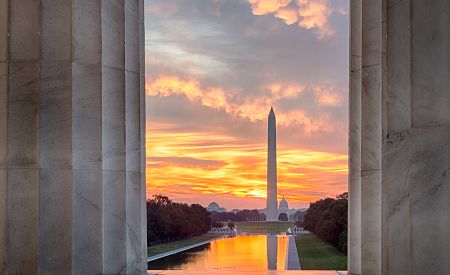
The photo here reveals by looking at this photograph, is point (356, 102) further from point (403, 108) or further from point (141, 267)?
point (141, 267)

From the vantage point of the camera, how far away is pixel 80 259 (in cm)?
2575

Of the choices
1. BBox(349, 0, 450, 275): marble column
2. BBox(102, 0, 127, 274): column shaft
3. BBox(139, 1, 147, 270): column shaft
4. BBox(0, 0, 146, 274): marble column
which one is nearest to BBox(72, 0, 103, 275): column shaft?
BBox(0, 0, 146, 274): marble column

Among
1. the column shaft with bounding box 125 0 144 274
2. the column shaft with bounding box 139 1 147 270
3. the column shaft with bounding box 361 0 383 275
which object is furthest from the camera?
the column shaft with bounding box 139 1 147 270

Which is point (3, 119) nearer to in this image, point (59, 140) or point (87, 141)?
point (59, 140)

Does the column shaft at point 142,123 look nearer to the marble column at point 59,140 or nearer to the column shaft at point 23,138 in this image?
the marble column at point 59,140

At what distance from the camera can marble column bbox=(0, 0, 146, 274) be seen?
25.5 metres

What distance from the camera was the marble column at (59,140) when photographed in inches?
1002

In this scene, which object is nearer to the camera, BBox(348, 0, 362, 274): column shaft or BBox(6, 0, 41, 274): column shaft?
BBox(6, 0, 41, 274): column shaft

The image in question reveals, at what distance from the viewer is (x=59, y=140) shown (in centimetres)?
2566

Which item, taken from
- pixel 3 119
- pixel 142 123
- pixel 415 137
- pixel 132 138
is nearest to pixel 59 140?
pixel 3 119

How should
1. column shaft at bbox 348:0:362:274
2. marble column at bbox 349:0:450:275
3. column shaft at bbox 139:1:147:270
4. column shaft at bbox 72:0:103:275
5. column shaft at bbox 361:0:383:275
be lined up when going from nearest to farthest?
marble column at bbox 349:0:450:275, column shaft at bbox 72:0:103:275, column shaft at bbox 361:0:383:275, column shaft at bbox 348:0:362:274, column shaft at bbox 139:1:147:270

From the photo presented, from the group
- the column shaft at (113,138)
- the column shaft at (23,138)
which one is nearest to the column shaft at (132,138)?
the column shaft at (113,138)

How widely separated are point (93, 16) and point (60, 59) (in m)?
1.96

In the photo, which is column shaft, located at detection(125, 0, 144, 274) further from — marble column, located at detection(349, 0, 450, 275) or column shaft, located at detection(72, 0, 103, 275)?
marble column, located at detection(349, 0, 450, 275)
